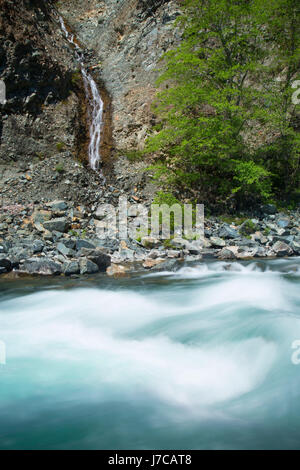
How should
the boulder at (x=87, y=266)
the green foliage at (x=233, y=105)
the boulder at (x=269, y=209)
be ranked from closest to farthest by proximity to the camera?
1. the boulder at (x=87, y=266)
2. the green foliage at (x=233, y=105)
3. the boulder at (x=269, y=209)

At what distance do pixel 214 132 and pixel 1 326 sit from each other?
8.12m

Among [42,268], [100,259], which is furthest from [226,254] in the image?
[42,268]

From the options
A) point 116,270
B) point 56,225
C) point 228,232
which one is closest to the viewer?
point 116,270

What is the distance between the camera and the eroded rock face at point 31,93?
11.0 m

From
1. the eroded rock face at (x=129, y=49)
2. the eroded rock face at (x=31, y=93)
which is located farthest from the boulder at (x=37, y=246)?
the eroded rock face at (x=129, y=49)

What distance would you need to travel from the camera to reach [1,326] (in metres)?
4.07

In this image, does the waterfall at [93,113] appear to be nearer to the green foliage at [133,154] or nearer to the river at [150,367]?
the green foliage at [133,154]

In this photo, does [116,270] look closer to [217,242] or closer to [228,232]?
[217,242]

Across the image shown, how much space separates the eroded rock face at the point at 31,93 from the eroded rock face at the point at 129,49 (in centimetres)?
232

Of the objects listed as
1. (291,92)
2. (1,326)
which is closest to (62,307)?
(1,326)

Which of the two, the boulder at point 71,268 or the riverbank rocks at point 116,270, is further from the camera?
the riverbank rocks at point 116,270

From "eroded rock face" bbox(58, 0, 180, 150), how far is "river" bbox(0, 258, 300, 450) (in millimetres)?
9103

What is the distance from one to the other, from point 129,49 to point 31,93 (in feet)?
22.9

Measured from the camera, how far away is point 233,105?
916 cm
